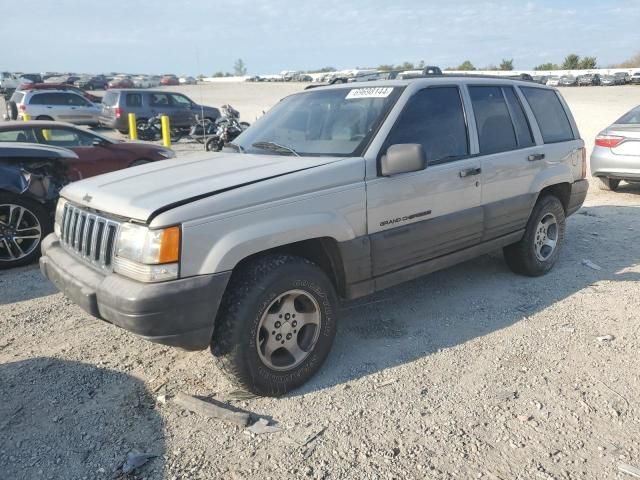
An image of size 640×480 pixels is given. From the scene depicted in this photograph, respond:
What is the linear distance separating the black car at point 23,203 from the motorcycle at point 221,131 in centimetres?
784

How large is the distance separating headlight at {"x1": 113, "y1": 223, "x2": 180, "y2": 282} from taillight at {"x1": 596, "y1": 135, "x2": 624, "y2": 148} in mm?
8191

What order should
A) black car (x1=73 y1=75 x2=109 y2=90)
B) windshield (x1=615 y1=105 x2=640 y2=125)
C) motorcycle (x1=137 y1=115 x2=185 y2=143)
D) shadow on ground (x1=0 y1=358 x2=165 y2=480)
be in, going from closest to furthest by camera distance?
shadow on ground (x1=0 y1=358 x2=165 y2=480) → windshield (x1=615 y1=105 x2=640 y2=125) → motorcycle (x1=137 y1=115 x2=185 y2=143) → black car (x1=73 y1=75 x2=109 y2=90)

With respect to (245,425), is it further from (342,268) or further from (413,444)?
(342,268)

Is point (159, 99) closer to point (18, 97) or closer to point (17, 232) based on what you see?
point (18, 97)

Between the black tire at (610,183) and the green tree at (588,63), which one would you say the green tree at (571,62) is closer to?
the green tree at (588,63)

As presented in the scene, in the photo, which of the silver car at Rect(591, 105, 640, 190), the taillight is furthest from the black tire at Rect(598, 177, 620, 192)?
the taillight

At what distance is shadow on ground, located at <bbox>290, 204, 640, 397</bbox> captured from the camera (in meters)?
3.81

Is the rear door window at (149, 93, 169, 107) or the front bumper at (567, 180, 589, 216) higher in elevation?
the rear door window at (149, 93, 169, 107)

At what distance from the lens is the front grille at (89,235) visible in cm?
311

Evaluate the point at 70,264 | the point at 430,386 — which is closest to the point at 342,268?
the point at 430,386

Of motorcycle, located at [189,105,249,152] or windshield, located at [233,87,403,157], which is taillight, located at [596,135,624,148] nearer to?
windshield, located at [233,87,403,157]

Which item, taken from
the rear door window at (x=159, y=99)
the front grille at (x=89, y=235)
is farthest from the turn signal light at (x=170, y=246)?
the rear door window at (x=159, y=99)

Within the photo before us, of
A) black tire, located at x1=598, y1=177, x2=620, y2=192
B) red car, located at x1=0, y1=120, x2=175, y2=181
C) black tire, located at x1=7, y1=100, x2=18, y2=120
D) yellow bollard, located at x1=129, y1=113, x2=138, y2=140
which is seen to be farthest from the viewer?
black tire, located at x1=7, y1=100, x2=18, y2=120

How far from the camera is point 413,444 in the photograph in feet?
9.42
